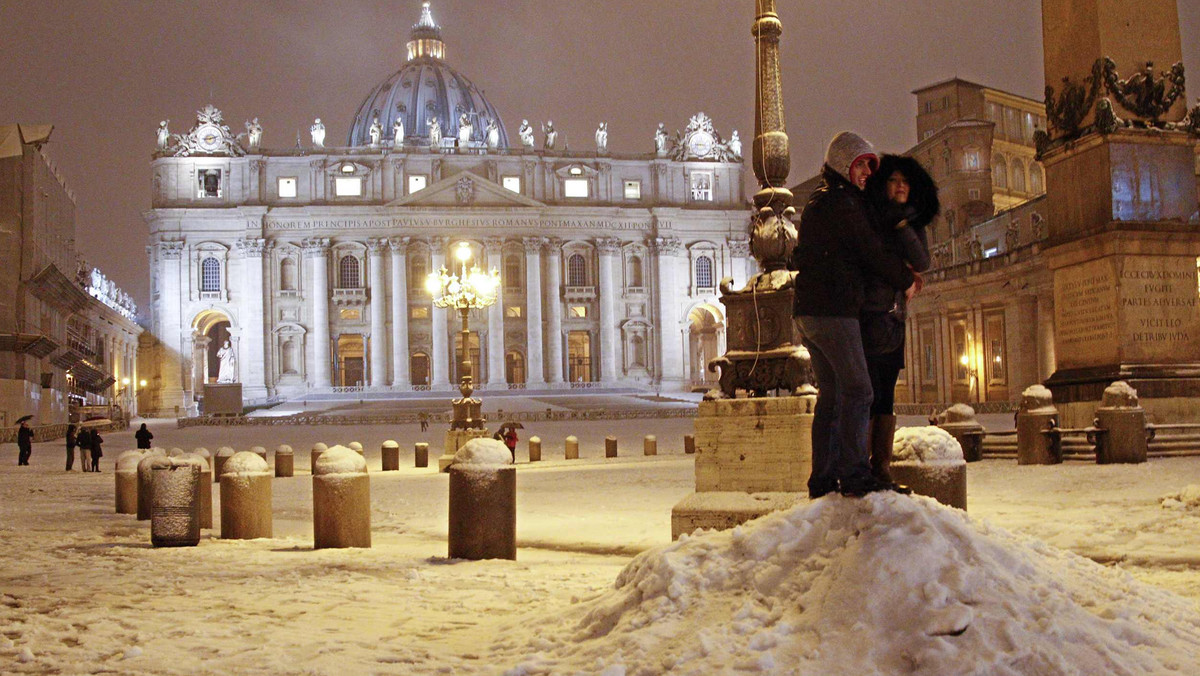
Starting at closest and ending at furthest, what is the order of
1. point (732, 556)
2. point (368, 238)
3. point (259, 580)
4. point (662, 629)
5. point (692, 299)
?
1. point (662, 629)
2. point (732, 556)
3. point (259, 580)
4. point (368, 238)
5. point (692, 299)

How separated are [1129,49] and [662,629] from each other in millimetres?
14321

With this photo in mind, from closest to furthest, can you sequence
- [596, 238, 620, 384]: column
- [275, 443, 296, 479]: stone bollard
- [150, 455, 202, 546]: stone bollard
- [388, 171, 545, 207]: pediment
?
[150, 455, 202, 546]: stone bollard → [275, 443, 296, 479]: stone bollard → [388, 171, 545, 207]: pediment → [596, 238, 620, 384]: column

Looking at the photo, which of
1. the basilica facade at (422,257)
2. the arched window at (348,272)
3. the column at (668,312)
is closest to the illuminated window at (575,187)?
the basilica facade at (422,257)

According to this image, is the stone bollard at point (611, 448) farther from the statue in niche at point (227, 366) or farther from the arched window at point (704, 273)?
the arched window at point (704, 273)

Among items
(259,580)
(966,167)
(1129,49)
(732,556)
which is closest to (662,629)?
(732,556)

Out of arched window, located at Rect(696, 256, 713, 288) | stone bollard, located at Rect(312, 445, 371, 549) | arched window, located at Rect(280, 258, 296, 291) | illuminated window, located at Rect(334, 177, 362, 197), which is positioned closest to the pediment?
illuminated window, located at Rect(334, 177, 362, 197)

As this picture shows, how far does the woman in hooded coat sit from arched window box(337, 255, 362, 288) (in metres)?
77.1

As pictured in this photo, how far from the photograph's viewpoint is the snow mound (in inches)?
149

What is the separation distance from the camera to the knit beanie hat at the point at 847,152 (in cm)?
514

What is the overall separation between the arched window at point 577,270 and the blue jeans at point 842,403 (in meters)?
77.8

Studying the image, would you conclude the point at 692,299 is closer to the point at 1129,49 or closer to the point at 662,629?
the point at 1129,49

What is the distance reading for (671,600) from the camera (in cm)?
470

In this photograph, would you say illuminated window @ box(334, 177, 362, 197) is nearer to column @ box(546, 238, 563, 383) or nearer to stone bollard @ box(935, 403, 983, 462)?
column @ box(546, 238, 563, 383)

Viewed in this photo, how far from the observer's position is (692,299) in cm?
8388
